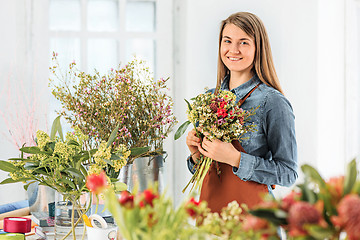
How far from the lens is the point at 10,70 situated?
2.60 m

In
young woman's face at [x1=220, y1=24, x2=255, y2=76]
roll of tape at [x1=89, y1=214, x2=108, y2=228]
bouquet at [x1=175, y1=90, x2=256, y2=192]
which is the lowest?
roll of tape at [x1=89, y1=214, x2=108, y2=228]

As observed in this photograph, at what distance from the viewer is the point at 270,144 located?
5.27ft

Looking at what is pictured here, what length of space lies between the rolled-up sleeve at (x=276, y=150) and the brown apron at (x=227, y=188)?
0.11ft

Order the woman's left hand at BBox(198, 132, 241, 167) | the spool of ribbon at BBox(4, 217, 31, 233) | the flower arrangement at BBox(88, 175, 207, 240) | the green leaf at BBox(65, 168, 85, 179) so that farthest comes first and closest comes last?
the woman's left hand at BBox(198, 132, 241, 167) < the spool of ribbon at BBox(4, 217, 31, 233) < the green leaf at BBox(65, 168, 85, 179) < the flower arrangement at BBox(88, 175, 207, 240)

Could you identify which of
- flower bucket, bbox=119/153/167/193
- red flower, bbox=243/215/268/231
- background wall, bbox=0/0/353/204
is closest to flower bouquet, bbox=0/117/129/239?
flower bucket, bbox=119/153/167/193

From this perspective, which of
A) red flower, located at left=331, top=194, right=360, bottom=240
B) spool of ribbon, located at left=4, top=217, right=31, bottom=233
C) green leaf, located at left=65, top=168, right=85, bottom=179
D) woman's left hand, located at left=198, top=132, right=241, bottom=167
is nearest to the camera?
red flower, located at left=331, top=194, right=360, bottom=240

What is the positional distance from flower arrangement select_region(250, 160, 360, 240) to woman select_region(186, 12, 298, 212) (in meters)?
0.93

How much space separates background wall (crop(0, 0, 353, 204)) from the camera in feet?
8.61

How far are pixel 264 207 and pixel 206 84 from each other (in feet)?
7.11

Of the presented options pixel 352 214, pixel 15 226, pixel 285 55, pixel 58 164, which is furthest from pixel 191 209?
Answer: pixel 285 55

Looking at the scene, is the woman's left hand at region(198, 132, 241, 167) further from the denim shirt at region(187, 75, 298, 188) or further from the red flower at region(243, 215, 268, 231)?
the red flower at region(243, 215, 268, 231)

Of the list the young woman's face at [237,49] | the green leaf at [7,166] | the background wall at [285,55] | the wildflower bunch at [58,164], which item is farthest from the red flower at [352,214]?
the background wall at [285,55]

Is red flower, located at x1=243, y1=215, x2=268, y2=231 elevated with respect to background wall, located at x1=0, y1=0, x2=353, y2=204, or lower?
lower

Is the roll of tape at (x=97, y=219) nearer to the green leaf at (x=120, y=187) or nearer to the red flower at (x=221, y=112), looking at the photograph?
the green leaf at (x=120, y=187)
